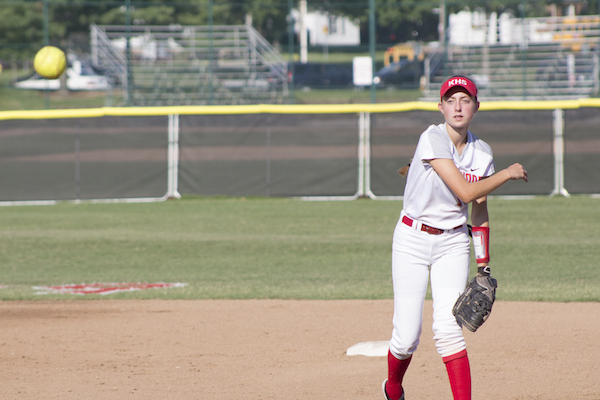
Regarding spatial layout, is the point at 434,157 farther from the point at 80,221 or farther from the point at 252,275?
the point at 80,221

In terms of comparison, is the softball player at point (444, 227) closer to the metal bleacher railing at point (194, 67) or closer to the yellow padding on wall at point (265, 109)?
the yellow padding on wall at point (265, 109)

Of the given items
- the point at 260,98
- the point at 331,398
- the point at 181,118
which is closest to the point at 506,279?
the point at 331,398

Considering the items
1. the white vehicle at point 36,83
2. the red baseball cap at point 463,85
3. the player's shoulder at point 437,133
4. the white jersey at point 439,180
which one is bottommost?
the white jersey at point 439,180

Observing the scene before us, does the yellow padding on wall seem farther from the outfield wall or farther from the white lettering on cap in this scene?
the white lettering on cap

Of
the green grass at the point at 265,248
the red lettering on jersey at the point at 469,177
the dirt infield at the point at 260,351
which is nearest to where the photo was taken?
the red lettering on jersey at the point at 469,177

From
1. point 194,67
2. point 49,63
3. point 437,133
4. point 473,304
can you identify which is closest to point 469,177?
point 437,133

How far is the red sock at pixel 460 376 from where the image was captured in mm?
3381

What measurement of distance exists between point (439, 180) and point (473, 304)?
61cm

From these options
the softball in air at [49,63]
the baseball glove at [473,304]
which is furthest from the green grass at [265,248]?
the baseball glove at [473,304]

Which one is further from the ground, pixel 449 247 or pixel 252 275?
pixel 449 247

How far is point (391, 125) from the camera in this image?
13258 mm

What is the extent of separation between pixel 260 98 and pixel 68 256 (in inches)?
562

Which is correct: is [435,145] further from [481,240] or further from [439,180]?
[481,240]

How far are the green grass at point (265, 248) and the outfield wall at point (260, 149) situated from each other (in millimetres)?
425
